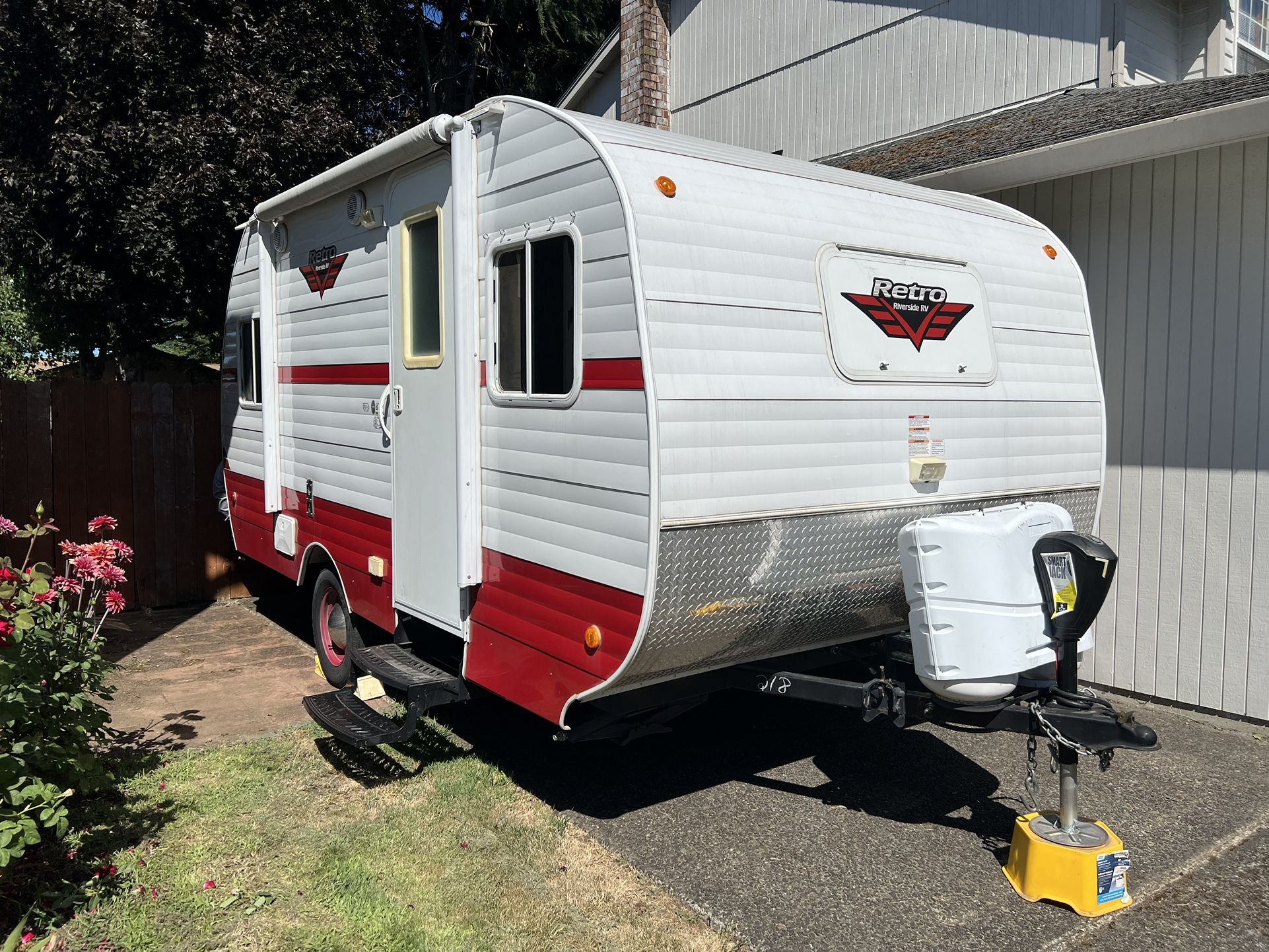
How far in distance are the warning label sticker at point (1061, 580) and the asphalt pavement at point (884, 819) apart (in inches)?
45.1

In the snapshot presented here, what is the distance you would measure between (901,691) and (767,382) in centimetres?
142

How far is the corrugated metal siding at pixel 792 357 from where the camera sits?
3.66m

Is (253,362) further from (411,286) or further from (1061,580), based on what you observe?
(1061,580)

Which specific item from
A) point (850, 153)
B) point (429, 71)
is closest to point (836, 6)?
point (850, 153)

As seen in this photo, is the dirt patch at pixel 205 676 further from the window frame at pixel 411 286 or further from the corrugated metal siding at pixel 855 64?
the corrugated metal siding at pixel 855 64

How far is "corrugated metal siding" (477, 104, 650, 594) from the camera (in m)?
3.67

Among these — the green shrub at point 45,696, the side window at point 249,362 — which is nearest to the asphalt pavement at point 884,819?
the green shrub at point 45,696

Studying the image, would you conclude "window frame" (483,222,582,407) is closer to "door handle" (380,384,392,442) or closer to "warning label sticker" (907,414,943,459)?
"door handle" (380,384,392,442)

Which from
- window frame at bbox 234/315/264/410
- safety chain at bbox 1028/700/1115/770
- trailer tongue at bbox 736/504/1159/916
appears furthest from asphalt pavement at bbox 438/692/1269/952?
window frame at bbox 234/315/264/410

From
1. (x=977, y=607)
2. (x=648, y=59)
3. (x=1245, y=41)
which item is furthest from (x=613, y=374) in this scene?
(x=648, y=59)

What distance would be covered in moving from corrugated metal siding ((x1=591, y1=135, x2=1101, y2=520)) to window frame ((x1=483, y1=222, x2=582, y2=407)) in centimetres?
38

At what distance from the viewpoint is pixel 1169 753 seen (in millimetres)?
5395

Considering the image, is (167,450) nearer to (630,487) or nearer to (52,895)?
(52,895)

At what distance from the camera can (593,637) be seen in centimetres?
390
